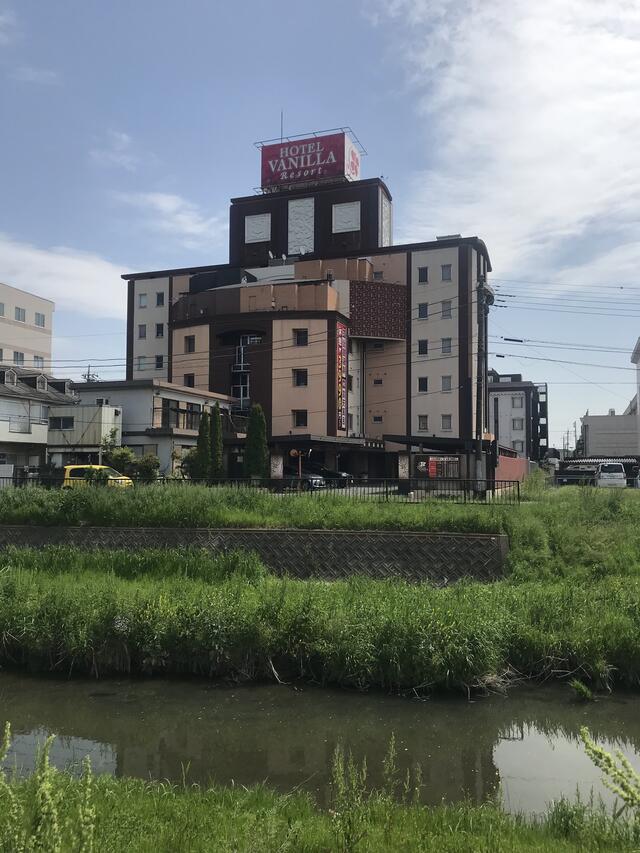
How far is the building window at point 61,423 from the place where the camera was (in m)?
42.7

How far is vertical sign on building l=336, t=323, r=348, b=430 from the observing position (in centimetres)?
5050

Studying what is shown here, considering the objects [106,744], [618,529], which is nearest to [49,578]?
[106,744]

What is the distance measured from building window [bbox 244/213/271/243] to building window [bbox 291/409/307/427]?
1981cm

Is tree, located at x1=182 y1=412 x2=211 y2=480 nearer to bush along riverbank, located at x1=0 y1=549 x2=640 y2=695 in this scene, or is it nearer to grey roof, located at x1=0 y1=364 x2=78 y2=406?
grey roof, located at x1=0 y1=364 x2=78 y2=406

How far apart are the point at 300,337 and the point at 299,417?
610 cm

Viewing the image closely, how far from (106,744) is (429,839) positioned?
16.8ft

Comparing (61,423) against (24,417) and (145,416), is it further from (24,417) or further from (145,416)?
(145,416)

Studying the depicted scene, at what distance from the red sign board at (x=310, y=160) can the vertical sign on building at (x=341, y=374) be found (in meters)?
17.9

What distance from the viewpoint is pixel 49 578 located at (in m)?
14.4

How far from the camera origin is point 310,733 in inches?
345

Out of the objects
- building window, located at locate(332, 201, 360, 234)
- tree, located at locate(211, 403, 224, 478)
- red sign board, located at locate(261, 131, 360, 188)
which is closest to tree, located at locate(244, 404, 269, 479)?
tree, located at locate(211, 403, 224, 478)

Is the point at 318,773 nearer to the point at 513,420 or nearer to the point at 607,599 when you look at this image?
the point at 607,599

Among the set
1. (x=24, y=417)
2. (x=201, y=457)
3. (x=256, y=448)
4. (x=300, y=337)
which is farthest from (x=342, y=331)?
(x=24, y=417)

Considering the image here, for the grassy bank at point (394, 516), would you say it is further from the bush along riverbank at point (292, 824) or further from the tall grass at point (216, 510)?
the bush along riverbank at point (292, 824)
